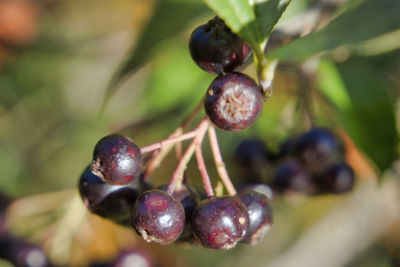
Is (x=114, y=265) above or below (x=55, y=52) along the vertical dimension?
below

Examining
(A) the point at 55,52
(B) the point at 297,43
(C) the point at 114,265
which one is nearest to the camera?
(B) the point at 297,43

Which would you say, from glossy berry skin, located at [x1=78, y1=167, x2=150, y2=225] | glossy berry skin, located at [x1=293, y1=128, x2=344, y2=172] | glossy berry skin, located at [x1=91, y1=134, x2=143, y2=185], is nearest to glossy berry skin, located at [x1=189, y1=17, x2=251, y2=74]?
glossy berry skin, located at [x1=91, y1=134, x2=143, y2=185]

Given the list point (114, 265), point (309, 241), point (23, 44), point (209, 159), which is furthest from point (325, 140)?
point (23, 44)

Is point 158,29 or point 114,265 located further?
point 158,29

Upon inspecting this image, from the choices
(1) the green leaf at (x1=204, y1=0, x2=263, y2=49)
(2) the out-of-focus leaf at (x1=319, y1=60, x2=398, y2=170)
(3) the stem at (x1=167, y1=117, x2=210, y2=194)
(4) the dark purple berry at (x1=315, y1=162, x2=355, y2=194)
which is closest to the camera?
(1) the green leaf at (x1=204, y1=0, x2=263, y2=49)

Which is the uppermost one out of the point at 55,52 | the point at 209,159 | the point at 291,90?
the point at 55,52

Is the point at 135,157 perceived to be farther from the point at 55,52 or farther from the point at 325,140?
the point at 55,52

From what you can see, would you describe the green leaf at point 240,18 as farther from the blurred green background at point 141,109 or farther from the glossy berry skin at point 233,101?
the blurred green background at point 141,109

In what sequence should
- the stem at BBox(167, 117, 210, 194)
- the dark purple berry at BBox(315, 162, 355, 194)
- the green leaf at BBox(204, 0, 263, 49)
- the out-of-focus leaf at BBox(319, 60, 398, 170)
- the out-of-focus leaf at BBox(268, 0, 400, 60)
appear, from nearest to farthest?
the green leaf at BBox(204, 0, 263, 49) < the stem at BBox(167, 117, 210, 194) < the out-of-focus leaf at BBox(268, 0, 400, 60) < the out-of-focus leaf at BBox(319, 60, 398, 170) < the dark purple berry at BBox(315, 162, 355, 194)

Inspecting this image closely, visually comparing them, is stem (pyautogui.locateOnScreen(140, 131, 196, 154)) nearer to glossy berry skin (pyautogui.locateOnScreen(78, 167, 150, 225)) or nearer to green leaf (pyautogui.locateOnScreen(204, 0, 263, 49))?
glossy berry skin (pyautogui.locateOnScreen(78, 167, 150, 225))

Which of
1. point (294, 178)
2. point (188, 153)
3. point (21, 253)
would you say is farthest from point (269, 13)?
point (21, 253)
